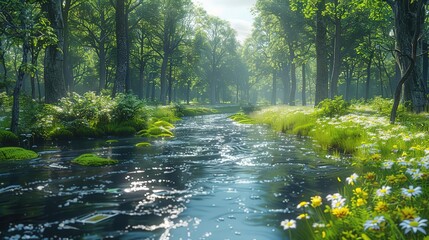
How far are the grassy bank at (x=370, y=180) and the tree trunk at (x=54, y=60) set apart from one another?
1278cm

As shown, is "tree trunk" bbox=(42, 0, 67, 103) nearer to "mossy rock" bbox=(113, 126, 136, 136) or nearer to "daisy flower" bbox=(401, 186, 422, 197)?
"mossy rock" bbox=(113, 126, 136, 136)

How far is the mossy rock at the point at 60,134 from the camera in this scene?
14.6 meters

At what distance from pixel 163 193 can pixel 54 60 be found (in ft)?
51.0

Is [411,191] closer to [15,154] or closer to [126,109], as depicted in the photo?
[15,154]

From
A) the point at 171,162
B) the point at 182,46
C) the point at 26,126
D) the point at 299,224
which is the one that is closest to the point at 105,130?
the point at 26,126

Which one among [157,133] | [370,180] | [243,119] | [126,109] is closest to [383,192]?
[370,180]

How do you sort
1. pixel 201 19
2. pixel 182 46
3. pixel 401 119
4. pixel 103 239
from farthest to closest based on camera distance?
pixel 201 19 → pixel 182 46 → pixel 401 119 → pixel 103 239

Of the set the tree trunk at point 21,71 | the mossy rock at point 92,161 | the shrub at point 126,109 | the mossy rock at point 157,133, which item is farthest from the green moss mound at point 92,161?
the shrub at point 126,109

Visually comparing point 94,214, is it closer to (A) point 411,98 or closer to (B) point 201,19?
(A) point 411,98

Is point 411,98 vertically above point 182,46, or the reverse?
point 182,46

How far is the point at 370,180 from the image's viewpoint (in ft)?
15.8

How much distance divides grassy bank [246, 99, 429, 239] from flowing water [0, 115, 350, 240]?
27.3 inches

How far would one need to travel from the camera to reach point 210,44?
72.1 meters

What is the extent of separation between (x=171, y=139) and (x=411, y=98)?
11.3m
